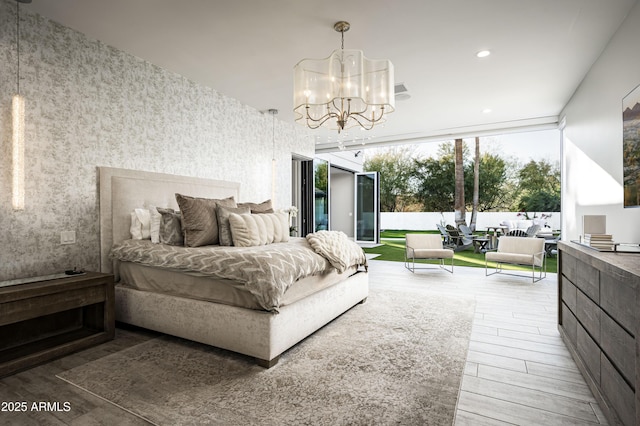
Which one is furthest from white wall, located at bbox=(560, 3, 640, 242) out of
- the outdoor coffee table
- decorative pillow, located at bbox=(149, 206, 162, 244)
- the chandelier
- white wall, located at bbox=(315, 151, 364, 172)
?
white wall, located at bbox=(315, 151, 364, 172)

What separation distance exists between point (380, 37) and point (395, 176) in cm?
1288

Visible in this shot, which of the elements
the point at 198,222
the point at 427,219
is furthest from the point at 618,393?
the point at 427,219

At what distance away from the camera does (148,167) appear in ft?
12.4

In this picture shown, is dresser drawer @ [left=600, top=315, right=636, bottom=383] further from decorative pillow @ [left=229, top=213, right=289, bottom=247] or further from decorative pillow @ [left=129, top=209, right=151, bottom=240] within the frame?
decorative pillow @ [left=129, top=209, right=151, bottom=240]

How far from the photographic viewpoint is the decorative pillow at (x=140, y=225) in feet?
11.1

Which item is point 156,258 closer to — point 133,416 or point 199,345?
point 199,345

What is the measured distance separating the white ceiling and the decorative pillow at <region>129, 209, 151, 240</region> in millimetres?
1715

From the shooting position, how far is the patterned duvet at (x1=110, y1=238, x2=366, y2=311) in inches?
91.1

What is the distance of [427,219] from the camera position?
14.1 meters

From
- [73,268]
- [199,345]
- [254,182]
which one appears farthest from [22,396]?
[254,182]

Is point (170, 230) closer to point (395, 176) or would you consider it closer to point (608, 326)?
point (608, 326)

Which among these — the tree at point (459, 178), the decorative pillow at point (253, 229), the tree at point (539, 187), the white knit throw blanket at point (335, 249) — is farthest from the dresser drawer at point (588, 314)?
the tree at point (539, 187)

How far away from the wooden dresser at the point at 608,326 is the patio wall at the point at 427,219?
1055 cm

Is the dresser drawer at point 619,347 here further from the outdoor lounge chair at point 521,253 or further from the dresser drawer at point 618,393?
the outdoor lounge chair at point 521,253
